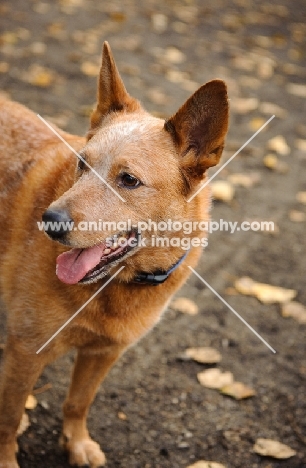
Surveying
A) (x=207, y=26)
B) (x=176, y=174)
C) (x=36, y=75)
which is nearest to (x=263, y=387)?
(x=176, y=174)

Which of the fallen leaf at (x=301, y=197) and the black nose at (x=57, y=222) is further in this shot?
the fallen leaf at (x=301, y=197)

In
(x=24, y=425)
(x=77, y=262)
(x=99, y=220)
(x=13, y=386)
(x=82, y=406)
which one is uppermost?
(x=99, y=220)

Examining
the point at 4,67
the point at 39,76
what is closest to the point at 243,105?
the point at 39,76

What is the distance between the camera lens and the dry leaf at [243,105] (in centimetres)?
712

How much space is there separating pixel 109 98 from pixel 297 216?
3.10 metres

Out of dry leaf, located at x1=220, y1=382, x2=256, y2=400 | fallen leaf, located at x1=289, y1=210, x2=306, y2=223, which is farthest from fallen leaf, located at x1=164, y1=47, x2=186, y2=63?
dry leaf, located at x1=220, y1=382, x2=256, y2=400

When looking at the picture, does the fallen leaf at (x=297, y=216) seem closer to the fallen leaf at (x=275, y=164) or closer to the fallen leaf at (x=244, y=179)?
the fallen leaf at (x=244, y=179)

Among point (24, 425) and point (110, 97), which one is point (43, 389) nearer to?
point (24, 425)

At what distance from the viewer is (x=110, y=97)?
2.79m

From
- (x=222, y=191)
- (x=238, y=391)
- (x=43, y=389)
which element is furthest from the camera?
(x=222, y=191)

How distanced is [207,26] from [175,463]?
8.11 m

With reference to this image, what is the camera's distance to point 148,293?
9.05 feet

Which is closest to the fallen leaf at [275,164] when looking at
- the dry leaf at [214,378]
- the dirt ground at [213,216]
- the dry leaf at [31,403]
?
the dirt ground at [213,216]

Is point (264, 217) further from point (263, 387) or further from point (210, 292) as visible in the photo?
point (263, 387)
